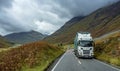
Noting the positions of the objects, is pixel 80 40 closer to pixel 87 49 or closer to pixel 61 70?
pixel 87 49

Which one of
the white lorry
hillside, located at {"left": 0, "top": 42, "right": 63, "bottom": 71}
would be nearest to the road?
hillside, located at {"left": 0, "top": 42, "right": 63, "bottom": 71}

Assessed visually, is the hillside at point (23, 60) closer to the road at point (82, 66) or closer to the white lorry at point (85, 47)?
the road at point (82, 66)

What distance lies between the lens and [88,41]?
5062 centimetres

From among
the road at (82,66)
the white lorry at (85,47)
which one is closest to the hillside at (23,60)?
the road at (82,66)

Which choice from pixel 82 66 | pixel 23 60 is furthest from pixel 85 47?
pixel 23 60

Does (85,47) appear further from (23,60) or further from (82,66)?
(23,60)

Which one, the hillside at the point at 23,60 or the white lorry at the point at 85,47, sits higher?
the white lorry at the point at 85,47

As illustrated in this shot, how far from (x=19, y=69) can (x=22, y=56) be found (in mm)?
10590

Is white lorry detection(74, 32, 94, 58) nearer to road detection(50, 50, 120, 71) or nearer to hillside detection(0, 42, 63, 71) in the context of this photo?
hillside detection(0, 42, 63, 71)

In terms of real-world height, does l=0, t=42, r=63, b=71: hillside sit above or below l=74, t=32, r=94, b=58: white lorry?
below

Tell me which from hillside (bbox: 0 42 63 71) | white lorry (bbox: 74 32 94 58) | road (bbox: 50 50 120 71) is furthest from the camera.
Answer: white lorry (bbox: 74 32 94 58)

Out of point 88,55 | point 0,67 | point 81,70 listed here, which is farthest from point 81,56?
point 0,67

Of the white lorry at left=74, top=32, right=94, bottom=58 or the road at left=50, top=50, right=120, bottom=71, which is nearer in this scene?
the road at left=50, top=50, right=120, bottom=71

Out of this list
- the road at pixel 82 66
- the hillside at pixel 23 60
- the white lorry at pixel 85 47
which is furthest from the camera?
the white lorry at pixel 85 47
